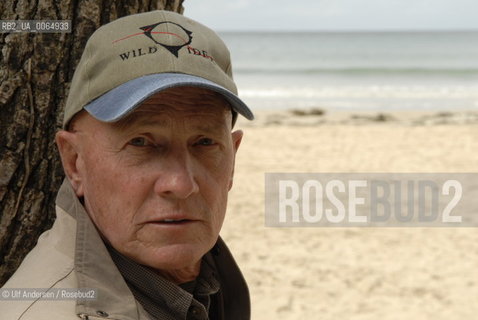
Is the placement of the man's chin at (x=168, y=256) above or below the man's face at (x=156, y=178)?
below

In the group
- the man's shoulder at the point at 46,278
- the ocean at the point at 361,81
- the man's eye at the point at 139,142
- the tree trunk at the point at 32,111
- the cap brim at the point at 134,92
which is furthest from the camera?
the ocean at the point at 361,81

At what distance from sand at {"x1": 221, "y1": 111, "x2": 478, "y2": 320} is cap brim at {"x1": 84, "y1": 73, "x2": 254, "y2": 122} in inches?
149

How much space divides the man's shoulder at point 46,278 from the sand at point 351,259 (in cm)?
371

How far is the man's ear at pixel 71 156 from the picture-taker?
1.75 meters

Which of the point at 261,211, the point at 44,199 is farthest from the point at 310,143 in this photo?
the point at 44,199

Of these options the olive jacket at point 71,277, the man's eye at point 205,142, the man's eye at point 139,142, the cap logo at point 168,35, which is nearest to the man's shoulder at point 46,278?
the olive jacket at point 71,277

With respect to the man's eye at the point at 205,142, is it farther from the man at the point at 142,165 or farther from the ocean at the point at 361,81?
the ocean at the point at 361,81

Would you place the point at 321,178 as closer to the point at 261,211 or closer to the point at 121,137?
the point at 261,211

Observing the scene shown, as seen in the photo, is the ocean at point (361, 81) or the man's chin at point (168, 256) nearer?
the man's chin at point (168, 256)

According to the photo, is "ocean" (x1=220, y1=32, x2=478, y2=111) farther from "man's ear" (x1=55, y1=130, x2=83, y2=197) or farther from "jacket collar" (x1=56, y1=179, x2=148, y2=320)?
"jacket collar" (x1=56, y1=179, x2=148, y2=320)

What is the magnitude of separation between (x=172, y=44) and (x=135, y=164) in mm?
311

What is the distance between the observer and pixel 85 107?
5.43 feet

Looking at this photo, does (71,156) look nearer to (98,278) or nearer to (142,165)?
(142,165)

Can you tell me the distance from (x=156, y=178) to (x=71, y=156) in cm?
28
